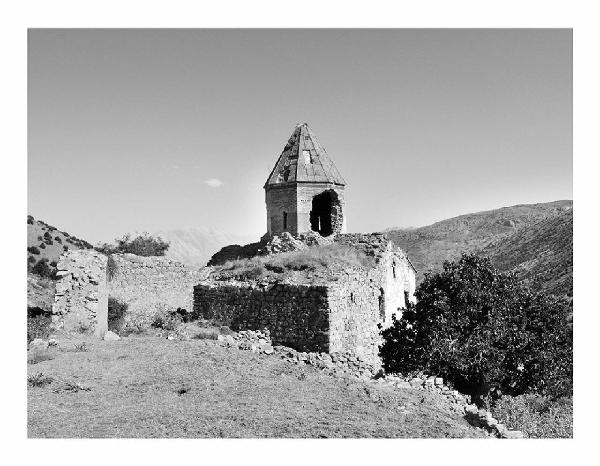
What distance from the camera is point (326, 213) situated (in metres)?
19.8

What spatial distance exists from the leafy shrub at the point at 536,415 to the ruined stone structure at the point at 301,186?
7.62 m

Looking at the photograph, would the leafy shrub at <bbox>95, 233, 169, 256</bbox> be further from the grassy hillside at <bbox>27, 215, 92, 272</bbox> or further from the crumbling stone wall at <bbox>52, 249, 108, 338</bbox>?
the crumbling stone wall at <bbox>52, 249, 108, 338</bbox>

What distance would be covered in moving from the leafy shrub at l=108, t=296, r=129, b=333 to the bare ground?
11.3 feet

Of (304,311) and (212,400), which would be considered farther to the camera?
(304,311)

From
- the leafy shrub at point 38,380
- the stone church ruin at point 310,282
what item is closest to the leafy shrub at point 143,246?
the stone church ruin at point 310,282

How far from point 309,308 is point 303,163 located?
285 inches

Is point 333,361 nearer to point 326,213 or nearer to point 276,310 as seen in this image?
point 276,310

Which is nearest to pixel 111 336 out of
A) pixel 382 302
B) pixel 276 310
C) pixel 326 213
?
pixel 276 310

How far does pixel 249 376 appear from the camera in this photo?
9734 mm

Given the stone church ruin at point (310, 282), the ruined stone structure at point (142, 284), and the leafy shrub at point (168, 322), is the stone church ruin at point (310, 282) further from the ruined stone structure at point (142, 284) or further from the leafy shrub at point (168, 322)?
the ruined stone structure at point (142, 284)

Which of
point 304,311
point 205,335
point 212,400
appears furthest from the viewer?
point 304,311

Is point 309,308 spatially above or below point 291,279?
below

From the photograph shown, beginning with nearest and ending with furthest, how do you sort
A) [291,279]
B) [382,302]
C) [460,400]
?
[460,400] → [291,279] → [382,302]
